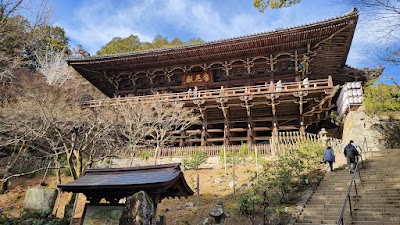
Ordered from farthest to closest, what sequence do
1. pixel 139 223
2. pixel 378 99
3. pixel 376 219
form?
pixel 378 99 < pixel 376 219 < pixel 139 223

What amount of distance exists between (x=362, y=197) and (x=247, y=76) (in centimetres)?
1279

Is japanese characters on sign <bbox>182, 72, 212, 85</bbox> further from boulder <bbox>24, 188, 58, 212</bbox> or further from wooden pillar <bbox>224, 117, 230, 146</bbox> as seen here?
boulder <bbox>24, 188, 58, 212</bbox>

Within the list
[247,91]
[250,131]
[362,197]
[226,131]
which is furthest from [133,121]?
[362,197]

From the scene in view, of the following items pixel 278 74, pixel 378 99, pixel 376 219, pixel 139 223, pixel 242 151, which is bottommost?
pixel 376 219

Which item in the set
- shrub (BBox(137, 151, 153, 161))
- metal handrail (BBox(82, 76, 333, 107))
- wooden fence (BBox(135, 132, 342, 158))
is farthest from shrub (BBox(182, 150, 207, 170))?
metal handrail (BBox(82, 76, 333, 107))

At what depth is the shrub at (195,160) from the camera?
50.6 feet

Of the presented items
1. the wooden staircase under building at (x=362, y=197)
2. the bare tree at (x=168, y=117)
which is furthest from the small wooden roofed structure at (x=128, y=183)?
the bare tree at (x=168, y=117)

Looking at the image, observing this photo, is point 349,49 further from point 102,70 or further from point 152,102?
point 102,70

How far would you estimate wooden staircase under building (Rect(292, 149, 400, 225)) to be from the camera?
7344 millimetres

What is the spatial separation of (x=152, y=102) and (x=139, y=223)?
13.3 m

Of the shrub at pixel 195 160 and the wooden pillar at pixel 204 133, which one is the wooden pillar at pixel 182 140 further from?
the shrub at pixel 195 160

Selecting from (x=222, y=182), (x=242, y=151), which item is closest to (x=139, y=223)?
(x=222, y=182)

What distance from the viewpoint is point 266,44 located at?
17906 mm

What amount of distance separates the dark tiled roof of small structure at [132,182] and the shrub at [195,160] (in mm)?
8265
